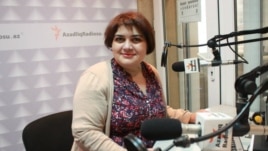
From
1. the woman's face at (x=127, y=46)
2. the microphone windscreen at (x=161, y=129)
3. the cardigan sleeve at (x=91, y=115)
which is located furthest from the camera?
the woman's face at (x=127, y=46)

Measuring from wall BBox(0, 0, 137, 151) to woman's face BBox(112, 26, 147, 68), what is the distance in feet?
3.46

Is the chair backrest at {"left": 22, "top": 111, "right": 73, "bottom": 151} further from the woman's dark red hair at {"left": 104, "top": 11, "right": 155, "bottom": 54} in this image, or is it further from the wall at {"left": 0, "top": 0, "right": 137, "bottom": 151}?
the wall at {"left": 0, "top": 0, "right": 137, "bottom": 151}

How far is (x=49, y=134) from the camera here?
4.81ft

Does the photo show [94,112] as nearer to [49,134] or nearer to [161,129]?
[49,134]

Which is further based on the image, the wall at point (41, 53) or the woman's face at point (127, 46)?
the wall at point (41, 53)

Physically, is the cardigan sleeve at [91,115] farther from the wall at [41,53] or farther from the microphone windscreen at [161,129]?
the wall at [41,53]

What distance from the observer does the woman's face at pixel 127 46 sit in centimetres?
137

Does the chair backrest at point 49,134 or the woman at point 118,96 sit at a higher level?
the woman at point 118,96

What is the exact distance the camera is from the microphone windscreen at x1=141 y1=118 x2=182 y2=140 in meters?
0.63

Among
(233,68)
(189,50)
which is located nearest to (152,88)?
(233,68)

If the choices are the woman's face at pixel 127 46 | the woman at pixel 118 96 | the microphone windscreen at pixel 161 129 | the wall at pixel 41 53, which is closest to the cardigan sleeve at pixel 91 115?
the woman at pixel 118 96

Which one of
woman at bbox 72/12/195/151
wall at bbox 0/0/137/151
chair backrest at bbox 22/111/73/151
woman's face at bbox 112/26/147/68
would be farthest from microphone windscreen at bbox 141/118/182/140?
wall at bbox 0/0/137/151

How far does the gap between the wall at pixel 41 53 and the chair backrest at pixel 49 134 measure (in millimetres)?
792

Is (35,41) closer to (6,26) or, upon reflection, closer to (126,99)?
(6,26)
